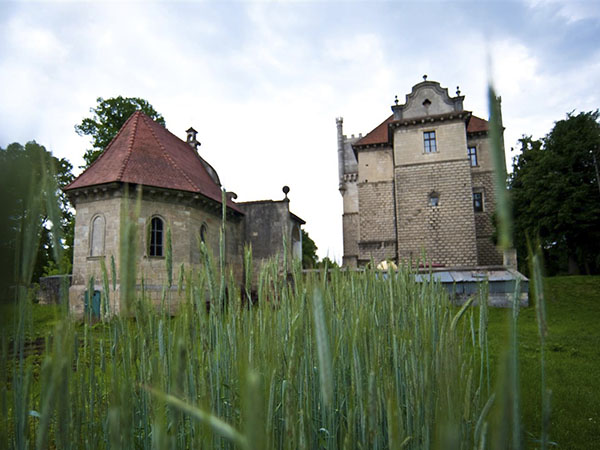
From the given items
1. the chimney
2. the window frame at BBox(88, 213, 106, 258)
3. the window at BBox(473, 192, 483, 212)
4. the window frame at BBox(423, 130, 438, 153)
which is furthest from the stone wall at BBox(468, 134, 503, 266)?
the window frame at BBox(88, 213, 106, 258)

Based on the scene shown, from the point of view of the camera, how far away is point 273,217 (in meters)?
17.3

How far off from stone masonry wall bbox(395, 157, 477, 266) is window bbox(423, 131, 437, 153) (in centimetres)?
81

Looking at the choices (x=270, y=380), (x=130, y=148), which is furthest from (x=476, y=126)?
(x=270, y=380)

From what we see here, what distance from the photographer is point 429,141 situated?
1961 centimetres

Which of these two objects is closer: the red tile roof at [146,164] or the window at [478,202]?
the red tile roof at [146,164]

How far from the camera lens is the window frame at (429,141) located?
19469 millimetres

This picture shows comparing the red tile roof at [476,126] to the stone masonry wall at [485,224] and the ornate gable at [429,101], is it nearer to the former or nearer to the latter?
the stone masonry wall at [485,224]

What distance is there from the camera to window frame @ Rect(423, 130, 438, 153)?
19469mm

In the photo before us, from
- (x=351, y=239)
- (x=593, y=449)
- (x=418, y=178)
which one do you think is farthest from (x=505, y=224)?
(x=351, y=239)

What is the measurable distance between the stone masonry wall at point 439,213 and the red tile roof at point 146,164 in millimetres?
9369

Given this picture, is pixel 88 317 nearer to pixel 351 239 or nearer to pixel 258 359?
pixel 258 359

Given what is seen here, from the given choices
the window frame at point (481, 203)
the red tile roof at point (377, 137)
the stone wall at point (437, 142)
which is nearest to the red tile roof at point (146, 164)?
the stone wall at point (437, 142)

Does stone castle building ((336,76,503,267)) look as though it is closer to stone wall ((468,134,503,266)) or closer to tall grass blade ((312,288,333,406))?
stone wall ((468,134,503,266))

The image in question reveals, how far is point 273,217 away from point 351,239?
1341 cm
